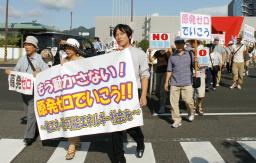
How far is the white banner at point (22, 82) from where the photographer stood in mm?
5941

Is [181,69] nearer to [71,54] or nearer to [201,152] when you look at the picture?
[201,152]

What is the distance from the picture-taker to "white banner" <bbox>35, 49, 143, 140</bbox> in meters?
4.79

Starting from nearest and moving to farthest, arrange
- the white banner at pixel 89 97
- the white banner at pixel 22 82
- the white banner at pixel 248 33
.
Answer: the white banner at pixel 89 97
the white banner at pixel 22 82
the white banner at pixel 248 33

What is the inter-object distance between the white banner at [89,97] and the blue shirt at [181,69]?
8.18ft

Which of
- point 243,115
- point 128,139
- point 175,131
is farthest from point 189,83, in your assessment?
point 243,115

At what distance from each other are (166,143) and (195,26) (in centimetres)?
354

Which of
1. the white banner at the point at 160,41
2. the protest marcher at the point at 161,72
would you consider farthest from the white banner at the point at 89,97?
the white banner at the point at 160,41

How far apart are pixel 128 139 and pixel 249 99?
19.0ft

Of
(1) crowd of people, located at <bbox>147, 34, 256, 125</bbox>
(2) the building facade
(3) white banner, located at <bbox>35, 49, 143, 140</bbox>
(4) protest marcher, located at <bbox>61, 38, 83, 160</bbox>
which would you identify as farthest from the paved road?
(2) the building facade

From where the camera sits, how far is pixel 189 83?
23.6ft

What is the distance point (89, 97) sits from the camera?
5.02 m

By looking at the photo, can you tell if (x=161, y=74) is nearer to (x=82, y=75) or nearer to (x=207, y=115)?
(x=207, y=115)

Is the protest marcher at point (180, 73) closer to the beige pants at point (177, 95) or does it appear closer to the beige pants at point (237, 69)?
the beige pants at point (177, 95)

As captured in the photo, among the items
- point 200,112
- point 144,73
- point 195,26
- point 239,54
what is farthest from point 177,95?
point 239,54
